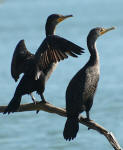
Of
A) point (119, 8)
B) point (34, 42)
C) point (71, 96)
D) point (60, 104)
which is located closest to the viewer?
point (71, 96)

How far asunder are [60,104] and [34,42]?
3709mm

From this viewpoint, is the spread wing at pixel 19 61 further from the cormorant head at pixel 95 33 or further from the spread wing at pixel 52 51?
the cormorant head at pixel 95 33

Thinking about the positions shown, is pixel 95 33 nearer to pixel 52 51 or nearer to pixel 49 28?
pixel 49 28

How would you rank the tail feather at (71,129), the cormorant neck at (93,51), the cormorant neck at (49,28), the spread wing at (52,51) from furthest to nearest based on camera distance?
the cormorant neck at (49,28), the cormorant neck at (93,51), the spread wing at (52,51), the tail feather at (71,129)

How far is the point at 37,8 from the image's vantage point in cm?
2869

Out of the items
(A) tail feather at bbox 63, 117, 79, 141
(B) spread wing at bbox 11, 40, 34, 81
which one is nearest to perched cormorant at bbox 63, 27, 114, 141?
(A) tail feather at bbox 63, 117, 79, 141

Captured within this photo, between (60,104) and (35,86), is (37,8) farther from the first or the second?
(35,86)

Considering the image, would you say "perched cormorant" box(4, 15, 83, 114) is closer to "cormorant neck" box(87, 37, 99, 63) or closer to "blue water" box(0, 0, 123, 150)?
"cormorant neck" box(87, 37, 99, 63)

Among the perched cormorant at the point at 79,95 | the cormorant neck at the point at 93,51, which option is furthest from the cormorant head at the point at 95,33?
the perched cormorant at the point at 79,95

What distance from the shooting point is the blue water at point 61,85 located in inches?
688

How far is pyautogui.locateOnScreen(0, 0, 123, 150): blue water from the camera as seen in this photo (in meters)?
17.5

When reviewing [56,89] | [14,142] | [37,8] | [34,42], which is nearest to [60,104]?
[56,89]

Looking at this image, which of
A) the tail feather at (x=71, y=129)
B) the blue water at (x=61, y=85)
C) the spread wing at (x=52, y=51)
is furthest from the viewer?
the blue water at (x=61, y=85)

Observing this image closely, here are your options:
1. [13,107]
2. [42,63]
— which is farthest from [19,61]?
[13,107]
